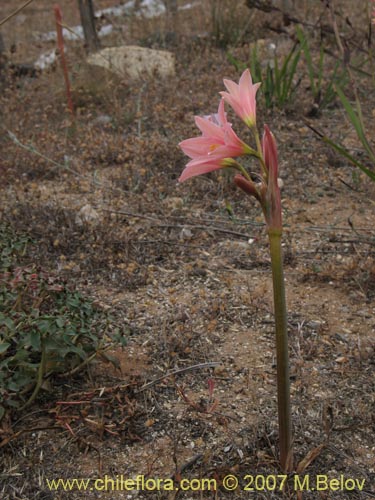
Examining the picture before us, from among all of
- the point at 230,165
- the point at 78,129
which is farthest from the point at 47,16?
the point at 230,165

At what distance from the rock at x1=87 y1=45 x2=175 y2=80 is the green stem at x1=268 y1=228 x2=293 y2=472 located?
4.65 meters

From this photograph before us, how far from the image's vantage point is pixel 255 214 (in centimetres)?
366

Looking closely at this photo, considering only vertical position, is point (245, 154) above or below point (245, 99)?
below

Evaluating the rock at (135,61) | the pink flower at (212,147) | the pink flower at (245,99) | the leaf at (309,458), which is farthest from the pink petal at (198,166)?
the rock at (135,61)

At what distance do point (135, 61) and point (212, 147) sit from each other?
194 inches

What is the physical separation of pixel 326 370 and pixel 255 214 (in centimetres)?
143

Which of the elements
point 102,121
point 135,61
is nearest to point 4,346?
point 102,121

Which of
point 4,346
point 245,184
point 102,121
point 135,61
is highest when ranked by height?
point 245,184

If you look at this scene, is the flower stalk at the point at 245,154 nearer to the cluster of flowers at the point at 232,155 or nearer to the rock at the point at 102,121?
the cluster of flowers at the point at 232,155

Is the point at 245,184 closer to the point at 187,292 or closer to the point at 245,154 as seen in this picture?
the point at 245,154

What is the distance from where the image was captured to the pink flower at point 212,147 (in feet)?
5.08

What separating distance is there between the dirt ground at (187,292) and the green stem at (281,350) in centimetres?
10

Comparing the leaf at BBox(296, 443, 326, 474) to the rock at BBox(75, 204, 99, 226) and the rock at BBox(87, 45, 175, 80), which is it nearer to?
the rock at BBox(75, 204, 99, 226)

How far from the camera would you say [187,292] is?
2945 millimetres
